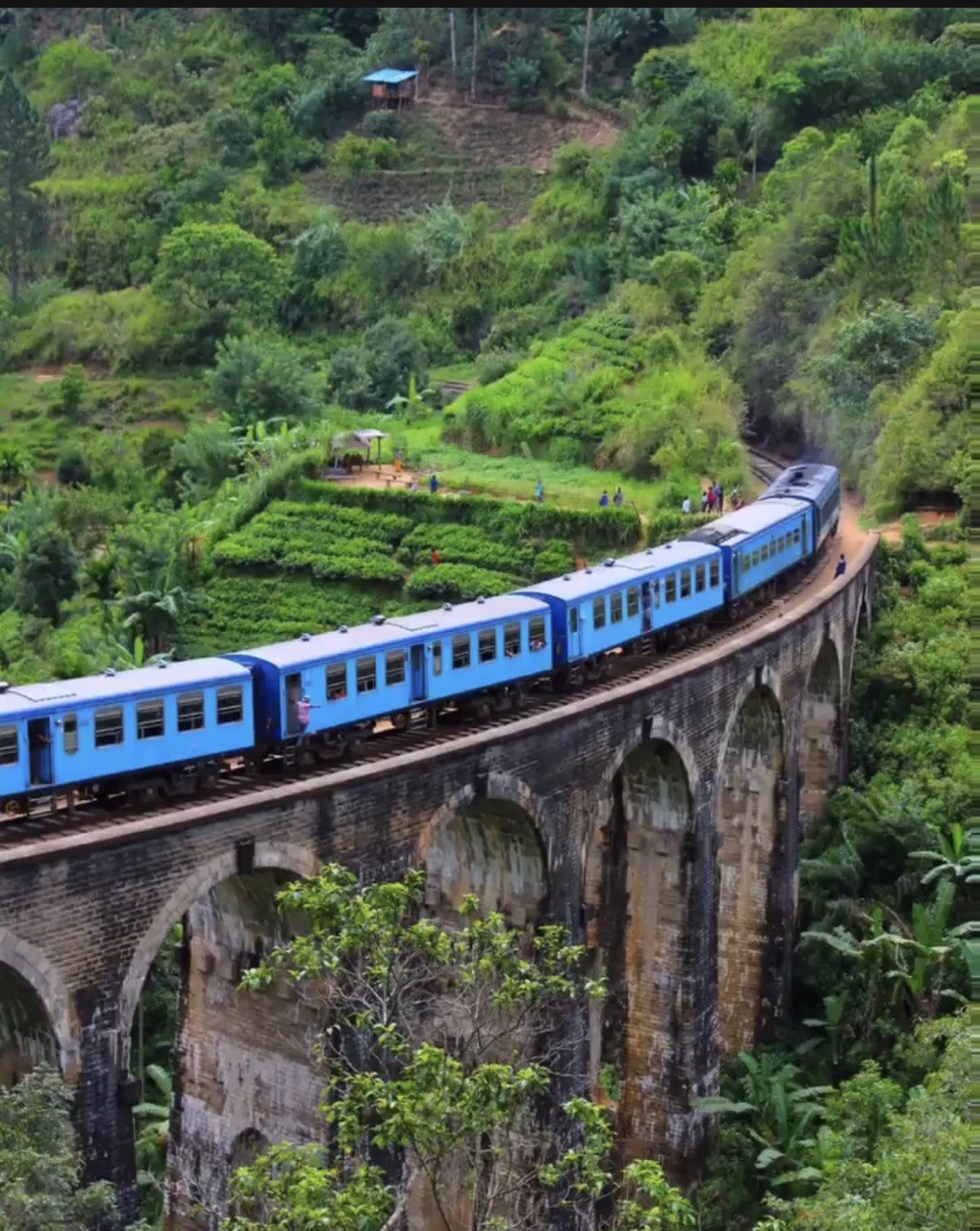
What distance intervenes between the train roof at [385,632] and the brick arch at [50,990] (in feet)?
18.1

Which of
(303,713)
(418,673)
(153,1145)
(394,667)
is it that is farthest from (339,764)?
(153,1145)

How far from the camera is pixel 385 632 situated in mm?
21781

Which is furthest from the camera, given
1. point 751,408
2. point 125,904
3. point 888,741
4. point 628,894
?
point 751,408

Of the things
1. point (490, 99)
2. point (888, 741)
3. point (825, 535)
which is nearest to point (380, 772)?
point (888, 741)

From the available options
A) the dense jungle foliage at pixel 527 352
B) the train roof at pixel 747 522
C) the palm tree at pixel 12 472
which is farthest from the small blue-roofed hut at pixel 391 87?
the train roof at pixel 747 522

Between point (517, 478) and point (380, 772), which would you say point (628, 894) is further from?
point (517, 478)

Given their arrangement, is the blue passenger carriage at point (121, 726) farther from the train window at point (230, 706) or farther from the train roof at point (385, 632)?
the train roof at point (385, 632)

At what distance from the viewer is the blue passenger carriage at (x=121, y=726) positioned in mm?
17062

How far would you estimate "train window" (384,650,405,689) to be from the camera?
21.5 meters

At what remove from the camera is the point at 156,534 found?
44.9 metres

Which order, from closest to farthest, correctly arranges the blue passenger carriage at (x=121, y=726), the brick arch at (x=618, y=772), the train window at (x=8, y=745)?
the train window at (x=8, y=745) → the blue passenger carriage at (x=121, y=726) → the brick arch at (x=618, y=772)

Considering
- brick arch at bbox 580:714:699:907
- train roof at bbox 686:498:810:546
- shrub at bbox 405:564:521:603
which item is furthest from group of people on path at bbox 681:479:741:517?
brick arch at bbox 580:714:699:907

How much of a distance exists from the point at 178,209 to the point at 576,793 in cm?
5333

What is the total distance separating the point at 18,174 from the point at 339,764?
5452 cm
